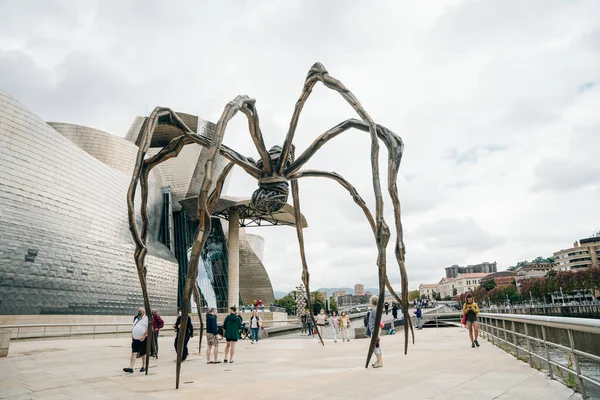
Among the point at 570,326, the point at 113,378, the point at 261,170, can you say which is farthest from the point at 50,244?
the point at 570,326

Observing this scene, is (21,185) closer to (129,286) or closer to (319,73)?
(129,286)

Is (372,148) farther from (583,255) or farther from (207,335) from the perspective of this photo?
(583,255)

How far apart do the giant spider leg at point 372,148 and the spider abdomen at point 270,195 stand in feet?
0.85

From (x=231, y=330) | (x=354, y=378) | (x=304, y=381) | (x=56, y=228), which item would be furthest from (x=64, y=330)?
(x=354, y=378)

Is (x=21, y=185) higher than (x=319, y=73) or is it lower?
higher

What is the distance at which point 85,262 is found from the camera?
79.4 ft

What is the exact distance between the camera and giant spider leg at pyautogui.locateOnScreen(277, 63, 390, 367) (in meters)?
4.43

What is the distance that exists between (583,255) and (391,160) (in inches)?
4483

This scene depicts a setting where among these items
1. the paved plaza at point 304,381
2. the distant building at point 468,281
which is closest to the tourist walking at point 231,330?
the paved plaza at point 304,381

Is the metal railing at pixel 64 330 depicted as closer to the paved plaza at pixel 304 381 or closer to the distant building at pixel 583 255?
the paved plaza at pixel 304 381

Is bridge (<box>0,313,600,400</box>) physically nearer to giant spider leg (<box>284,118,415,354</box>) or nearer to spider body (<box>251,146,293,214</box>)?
giant spider leg (<box>284,118,415,354</box>)

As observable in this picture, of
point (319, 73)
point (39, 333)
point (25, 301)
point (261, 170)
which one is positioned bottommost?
point (39, 333)

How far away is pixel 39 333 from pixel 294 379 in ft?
59.1

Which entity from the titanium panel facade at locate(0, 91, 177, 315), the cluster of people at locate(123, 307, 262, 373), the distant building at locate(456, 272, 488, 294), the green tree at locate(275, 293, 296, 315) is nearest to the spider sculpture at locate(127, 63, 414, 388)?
the cluster of people at locate(123, 307, 262, 373)
